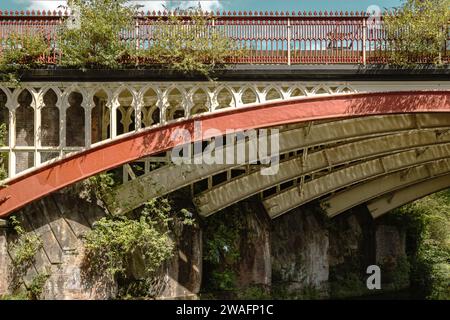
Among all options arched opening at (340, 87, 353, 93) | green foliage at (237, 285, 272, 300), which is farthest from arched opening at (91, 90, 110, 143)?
green foliage at (237, 285, 272, 300)

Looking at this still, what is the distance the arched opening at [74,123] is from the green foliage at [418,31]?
708 centimetres

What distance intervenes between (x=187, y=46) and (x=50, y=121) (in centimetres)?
354

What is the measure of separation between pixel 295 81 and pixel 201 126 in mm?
2254

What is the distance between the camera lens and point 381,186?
18.3m

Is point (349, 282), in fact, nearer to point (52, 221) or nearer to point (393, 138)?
point (393, 138)

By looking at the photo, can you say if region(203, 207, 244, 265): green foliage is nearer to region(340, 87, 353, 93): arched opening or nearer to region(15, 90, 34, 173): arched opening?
region(15, 90, 34, 173): arched opening

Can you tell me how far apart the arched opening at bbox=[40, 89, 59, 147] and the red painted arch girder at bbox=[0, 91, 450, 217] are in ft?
2.31

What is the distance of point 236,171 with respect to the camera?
1634cm

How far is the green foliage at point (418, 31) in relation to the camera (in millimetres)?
11172

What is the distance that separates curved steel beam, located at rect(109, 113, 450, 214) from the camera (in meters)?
12.5

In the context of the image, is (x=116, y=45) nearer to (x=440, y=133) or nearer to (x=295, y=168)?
(x=295, y=168)

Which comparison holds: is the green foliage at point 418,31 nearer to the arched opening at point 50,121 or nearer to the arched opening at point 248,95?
the arched opening at point 248,95

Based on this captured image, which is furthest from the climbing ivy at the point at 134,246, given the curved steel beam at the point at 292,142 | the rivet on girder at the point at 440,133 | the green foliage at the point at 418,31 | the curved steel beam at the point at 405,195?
the curved steel beam at the point at 405,195

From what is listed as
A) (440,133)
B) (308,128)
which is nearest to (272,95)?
(308,128)
